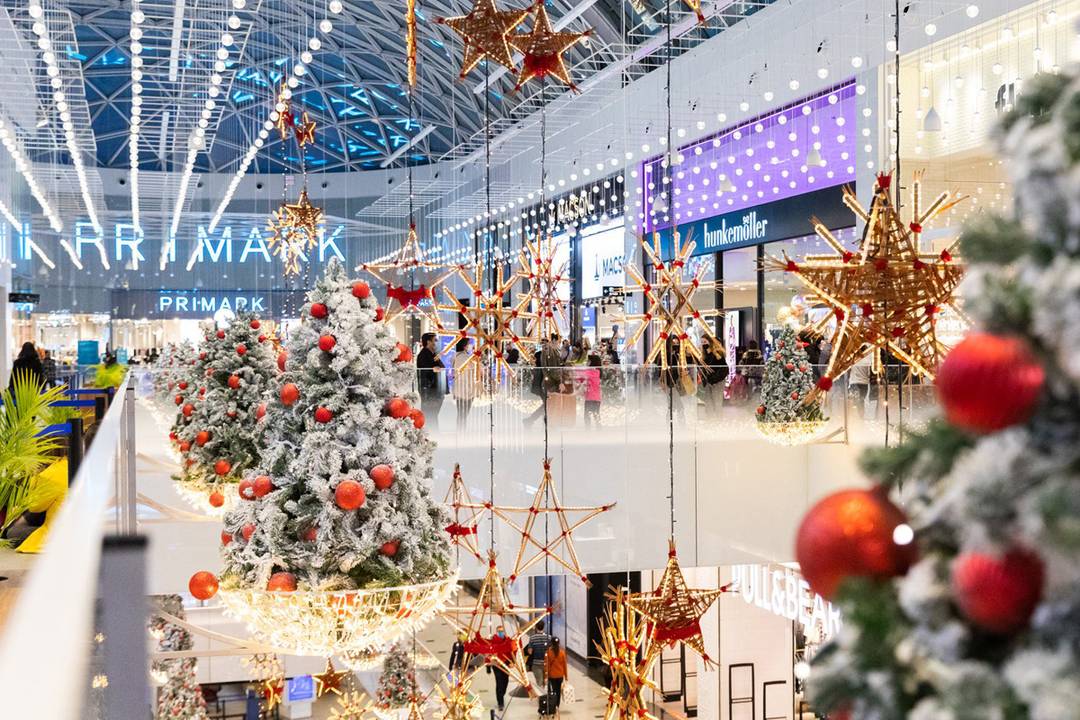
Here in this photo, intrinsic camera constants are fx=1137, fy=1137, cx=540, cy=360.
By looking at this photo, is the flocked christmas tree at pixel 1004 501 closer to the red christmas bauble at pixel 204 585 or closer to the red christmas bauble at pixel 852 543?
the red christmas bauble at pixel 852 543

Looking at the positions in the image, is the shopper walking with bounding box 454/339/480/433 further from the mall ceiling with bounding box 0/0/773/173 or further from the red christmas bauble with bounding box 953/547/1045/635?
the red christmas bauble with bounding box 953/547/1045/635

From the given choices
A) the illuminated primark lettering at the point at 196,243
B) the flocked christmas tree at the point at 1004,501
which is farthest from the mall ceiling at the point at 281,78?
the flocked christmas tree at the point at 1004,501

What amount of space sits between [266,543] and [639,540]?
7439mm

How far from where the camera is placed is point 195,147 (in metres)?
19.4

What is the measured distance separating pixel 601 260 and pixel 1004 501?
23.0m

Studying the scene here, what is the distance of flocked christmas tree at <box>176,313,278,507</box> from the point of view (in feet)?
25.5

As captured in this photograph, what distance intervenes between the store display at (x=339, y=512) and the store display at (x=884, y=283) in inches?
66.3

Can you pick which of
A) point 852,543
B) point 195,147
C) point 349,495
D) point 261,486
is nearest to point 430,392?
point 261,486

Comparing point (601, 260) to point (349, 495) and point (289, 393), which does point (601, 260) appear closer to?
point (289, 393)

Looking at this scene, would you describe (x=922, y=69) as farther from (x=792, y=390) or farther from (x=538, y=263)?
(x=538, y=263)

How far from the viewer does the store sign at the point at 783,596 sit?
11791 mm

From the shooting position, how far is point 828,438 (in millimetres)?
10750

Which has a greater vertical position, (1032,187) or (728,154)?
(728,154)

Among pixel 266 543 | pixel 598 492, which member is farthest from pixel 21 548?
pixel 598 492
